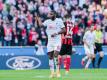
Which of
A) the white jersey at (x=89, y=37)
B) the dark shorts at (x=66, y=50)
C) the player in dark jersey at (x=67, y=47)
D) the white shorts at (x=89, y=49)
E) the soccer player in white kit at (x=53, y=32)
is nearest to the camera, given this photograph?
the soccer player in white kit at (x=53, y=32)

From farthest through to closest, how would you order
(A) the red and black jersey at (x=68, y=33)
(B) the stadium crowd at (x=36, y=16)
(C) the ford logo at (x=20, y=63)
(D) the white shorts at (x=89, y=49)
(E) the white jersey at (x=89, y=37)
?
(B) the stadium crowd at (x=36, y=16)
(E) the white jersey at (x=89, y=37)
(D) the white shorts at (x=89, y=49)
(C) the ford logo at (x=20, y=63)
(A) the red and black jersey at (x=68, y=33)

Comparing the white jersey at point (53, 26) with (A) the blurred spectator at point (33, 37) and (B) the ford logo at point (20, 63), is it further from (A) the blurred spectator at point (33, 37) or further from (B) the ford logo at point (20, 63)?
(A) the blurred spectator at point (33, 37)

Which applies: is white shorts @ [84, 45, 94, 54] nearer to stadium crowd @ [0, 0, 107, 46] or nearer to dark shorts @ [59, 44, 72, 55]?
stadium crowd @ [0, 0, 107, 46]

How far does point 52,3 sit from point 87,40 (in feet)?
25.7

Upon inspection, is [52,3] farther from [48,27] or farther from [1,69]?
[48,27]

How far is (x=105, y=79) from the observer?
19391 millimetres

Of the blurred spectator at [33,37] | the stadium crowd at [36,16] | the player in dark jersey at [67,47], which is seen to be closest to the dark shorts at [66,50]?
the player in dark jersey at [67,47]

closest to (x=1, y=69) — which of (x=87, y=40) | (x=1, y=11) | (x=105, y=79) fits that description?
(x=87, y=40)

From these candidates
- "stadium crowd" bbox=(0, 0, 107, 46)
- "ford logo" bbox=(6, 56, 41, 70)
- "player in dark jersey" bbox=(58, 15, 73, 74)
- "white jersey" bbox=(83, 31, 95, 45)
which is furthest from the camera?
"stadium crowd" bbox=(0, 0, 107, 46)

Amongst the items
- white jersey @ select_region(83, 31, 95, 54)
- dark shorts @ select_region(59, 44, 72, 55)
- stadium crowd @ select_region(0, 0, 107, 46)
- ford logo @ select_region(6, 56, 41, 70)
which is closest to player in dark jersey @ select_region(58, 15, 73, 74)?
dark shorts @ select_region(59, 44, 72, 55)

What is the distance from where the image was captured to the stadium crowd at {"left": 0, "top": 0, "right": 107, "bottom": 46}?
103 ft

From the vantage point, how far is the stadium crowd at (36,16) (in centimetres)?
3148

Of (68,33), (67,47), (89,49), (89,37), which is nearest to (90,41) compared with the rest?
(89,37)

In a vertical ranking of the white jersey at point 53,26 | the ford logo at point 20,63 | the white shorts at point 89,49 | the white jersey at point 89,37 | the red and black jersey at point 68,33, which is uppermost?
the white jersey at point 53,26
